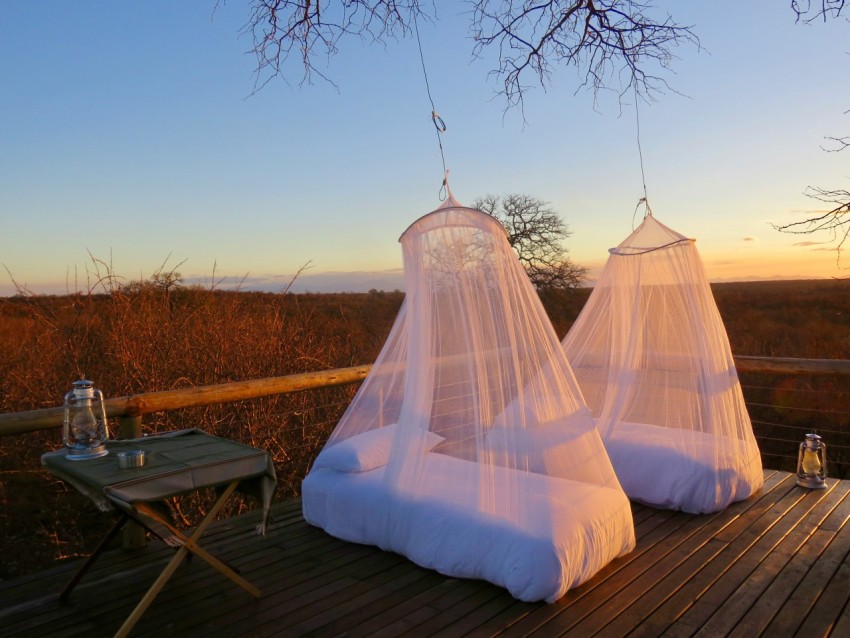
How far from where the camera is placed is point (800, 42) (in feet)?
15.4

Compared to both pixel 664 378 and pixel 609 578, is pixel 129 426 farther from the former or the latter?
pixel 664 378

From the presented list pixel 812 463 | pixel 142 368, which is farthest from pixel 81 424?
pixel 812 463

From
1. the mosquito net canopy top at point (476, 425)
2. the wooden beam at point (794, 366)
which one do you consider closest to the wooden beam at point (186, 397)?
the mosquito net canopy top at point (476, 425)

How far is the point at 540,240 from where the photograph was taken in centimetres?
952

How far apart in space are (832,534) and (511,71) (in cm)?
316

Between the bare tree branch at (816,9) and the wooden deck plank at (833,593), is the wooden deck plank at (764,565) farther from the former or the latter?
the bare tree branch at (816,9)

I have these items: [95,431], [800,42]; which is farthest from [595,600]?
[800,42]

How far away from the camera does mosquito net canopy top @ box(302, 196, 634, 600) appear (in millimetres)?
2785

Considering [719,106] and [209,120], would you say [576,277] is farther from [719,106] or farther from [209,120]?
[209,120]

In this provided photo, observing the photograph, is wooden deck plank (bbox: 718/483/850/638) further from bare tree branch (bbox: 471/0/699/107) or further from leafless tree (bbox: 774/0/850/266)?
bare tree branch (bbox: 471/0/699/107)

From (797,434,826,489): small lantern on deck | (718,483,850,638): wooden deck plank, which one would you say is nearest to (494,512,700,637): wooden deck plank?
(718,483,850,638): wooden deck plank

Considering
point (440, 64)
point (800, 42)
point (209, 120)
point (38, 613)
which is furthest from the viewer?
point (209, 120)

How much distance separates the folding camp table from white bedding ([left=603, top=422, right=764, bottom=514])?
7.43 feet

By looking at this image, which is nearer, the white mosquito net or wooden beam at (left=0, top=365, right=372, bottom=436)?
wooden beam at (left=0, top=365, right=372, bottom=436)
